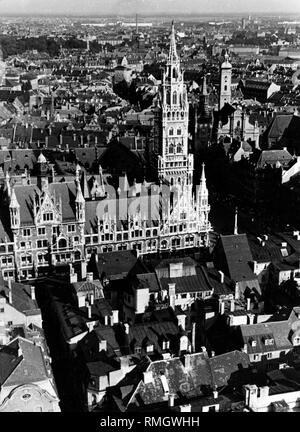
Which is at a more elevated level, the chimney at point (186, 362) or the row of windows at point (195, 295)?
the chimney at point (186, 362)

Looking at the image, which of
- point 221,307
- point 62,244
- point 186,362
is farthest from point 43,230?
point 186,362

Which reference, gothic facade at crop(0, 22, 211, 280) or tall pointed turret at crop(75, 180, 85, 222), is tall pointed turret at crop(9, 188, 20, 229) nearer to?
gothic facade at crop(0, 22, 211, 280)

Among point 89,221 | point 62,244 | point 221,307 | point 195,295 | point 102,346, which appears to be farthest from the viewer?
point 89,221

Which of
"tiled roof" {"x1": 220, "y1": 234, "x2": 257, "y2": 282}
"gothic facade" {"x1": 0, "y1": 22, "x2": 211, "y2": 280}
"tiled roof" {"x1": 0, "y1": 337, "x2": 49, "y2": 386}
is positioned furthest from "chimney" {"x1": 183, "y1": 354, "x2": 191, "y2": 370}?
"gothic facade" {"x1": 0, "y1": 22, "x2": 211, "y2": 280}

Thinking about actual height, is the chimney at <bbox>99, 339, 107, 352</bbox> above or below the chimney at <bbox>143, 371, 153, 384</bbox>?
below

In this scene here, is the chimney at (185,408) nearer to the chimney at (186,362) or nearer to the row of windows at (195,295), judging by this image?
the chimney at (186,362)

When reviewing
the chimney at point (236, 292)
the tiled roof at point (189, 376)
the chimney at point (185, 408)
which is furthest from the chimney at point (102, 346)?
the chimney at point (236, 292)

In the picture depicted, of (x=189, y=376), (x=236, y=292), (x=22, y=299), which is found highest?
(x=22, y=299)

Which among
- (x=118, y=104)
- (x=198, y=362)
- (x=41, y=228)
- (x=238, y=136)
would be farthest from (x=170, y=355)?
(x=118, y=104)

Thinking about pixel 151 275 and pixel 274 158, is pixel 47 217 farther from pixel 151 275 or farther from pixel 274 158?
pixel 274 158
